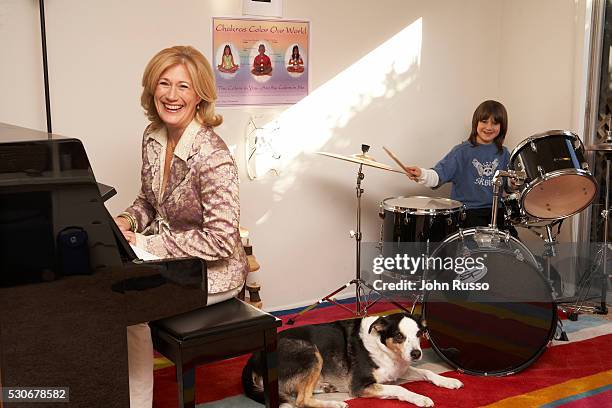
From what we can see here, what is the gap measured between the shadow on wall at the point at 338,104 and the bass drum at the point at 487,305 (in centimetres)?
107

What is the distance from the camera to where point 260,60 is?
3.60 meters

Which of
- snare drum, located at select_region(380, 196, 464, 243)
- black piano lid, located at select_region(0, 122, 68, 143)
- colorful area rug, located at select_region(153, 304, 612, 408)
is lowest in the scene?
colorful area rug, located at select_region(153, 304, 612, 408)

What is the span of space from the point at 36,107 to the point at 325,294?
1.90 meters

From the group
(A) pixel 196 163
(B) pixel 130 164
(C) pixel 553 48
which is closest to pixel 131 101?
(B) pixel 130 164

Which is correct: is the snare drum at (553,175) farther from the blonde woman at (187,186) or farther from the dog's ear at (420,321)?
the blonde woman at (187,186)

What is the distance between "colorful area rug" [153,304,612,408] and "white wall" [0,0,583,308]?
34.0 inches

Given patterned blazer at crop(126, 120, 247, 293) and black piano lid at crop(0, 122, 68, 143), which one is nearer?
black piano lid at crop(0, 122, 68, 143)

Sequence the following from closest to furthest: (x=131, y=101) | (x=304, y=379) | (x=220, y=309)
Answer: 1. (x=220, y=309)
2. (x=304, y=379)
3. (x=131, y=101)

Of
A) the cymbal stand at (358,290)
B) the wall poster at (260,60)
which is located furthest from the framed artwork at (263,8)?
the cymbal stand at (358,290)

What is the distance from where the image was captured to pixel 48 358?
164cm

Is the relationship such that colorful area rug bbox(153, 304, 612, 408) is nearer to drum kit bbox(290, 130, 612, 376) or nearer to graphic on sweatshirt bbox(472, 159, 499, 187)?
drum kit bbox(290, 130, 612, 376)

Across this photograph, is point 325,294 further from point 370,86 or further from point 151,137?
point 151,137

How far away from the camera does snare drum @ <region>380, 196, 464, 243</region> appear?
3.47 metres

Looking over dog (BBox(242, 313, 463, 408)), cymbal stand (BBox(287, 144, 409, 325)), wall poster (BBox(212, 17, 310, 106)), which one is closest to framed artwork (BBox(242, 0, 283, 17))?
wall poster (BBox(212, 17, 310, 106))
